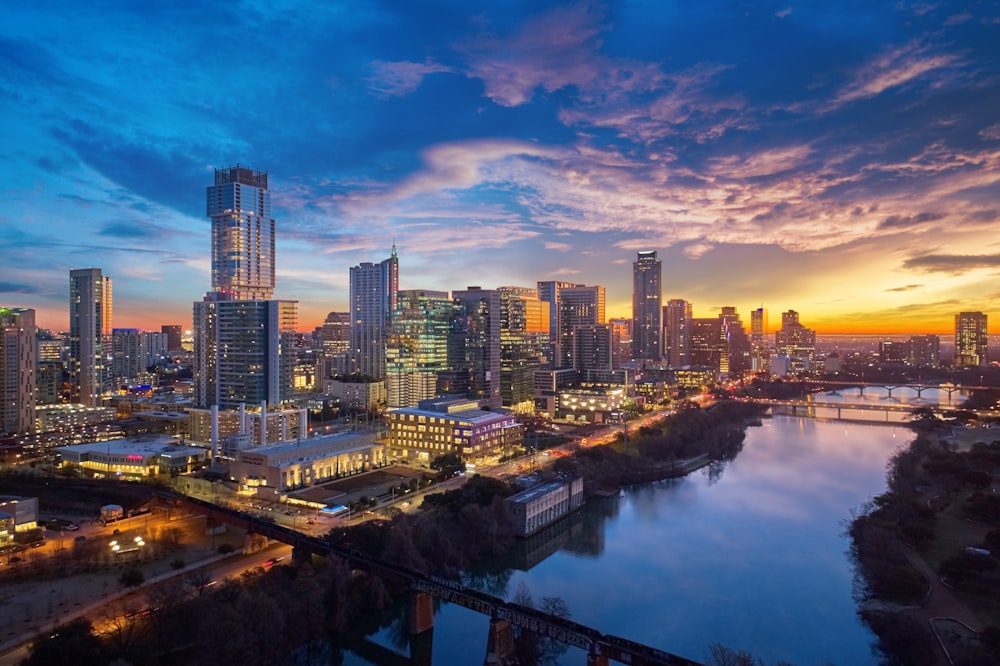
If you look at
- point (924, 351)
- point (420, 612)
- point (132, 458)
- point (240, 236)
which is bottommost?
point (420, 612)

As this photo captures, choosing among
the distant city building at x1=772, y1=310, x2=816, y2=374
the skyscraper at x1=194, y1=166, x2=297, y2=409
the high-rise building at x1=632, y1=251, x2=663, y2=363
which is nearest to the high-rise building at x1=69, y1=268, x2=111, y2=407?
the skyscraper at x1=194, y1=166, x2=297, y2=409

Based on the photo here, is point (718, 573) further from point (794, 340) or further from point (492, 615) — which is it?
point (794, 340)

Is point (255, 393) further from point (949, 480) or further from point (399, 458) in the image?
point (949, 480)

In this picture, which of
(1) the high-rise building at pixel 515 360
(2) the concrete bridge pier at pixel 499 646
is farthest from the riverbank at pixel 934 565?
(1) the high-rise building at pixel 515 360

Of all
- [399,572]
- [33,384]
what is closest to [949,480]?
[399,572]

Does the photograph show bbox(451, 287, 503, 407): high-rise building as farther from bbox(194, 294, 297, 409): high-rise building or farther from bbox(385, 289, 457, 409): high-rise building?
bbox(194, 294, 297, 409): high-rise building

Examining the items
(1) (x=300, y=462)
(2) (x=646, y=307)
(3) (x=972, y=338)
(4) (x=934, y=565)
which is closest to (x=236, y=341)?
(1) (x=300, y=462)

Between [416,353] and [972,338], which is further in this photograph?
[972,338]
